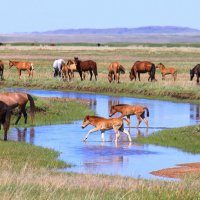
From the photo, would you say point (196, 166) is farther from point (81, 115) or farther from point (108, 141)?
point (81, 115)

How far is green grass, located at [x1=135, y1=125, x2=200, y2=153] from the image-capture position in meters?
21.0

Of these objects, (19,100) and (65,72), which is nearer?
(19,100)

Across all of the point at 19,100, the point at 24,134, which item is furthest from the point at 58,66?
the point at 24,134

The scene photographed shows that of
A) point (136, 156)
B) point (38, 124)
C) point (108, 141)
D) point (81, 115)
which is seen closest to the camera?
point (136, 156)

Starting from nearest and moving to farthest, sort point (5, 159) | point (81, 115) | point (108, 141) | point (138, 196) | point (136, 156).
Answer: point (138, 196), point (5, 159), point (136, 156), point (108, 141), point (81, 115)

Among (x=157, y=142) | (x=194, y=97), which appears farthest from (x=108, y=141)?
(x=194, y=97)

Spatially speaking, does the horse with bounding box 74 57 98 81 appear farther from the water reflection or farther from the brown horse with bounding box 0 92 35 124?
the brown horse with bounding box 0 92 35 124

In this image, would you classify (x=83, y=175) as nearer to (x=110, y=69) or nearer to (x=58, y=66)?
(x=110, y=69)

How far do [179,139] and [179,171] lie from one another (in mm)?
5139

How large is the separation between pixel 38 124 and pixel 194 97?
11.9 meters

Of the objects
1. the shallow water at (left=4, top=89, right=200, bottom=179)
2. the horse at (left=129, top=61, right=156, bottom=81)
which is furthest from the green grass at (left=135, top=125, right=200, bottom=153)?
the horse at (left=129, top=61, right=156, bottom=81)

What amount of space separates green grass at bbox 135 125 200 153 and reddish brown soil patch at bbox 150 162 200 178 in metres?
2.79

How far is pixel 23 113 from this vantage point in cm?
2572

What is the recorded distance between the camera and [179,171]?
16.9 m
